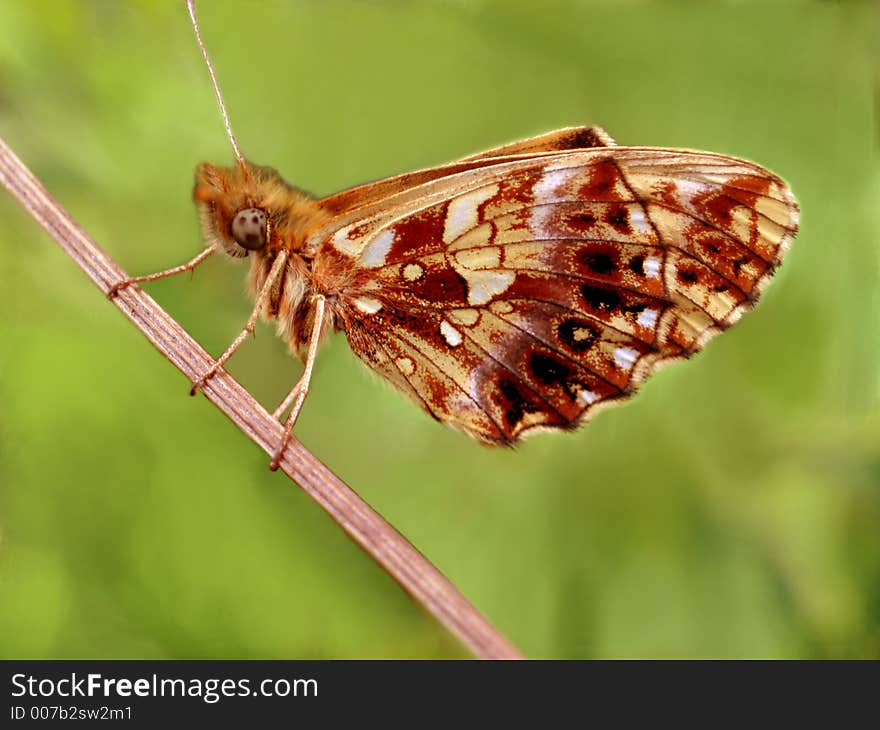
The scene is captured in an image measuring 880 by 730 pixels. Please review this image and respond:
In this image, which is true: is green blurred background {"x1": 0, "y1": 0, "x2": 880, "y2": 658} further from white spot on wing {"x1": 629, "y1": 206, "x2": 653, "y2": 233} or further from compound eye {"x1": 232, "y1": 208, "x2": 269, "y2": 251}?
white spot on wing {"x1": 629, "y1": 206, "x2": 653, "y2": 233}

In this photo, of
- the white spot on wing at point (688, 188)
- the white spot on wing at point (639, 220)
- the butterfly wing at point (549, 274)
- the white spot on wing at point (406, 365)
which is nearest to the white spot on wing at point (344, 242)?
the butterfly wing at point (549, 274)

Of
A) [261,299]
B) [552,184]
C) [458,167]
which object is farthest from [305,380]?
[552,184]

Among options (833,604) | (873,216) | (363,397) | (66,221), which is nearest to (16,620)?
(66,221)

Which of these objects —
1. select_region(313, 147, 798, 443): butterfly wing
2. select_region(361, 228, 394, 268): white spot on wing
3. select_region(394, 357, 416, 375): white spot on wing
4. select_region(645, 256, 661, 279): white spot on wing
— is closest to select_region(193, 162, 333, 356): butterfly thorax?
select_region(313, 147, 798, 443): butterfly wing

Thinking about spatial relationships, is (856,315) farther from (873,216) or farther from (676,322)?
(676,322)

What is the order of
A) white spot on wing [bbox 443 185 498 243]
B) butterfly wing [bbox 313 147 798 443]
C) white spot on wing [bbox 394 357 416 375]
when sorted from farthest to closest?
white spot on wing [bbox 394 357 416 375] → white spot on wing [bbox 443 185 498 243] → butterfly wing [bbox 313 147 798 443]

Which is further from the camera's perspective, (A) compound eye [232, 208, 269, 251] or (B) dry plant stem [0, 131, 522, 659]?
(A) compound eye [232, 208, 269, 251]

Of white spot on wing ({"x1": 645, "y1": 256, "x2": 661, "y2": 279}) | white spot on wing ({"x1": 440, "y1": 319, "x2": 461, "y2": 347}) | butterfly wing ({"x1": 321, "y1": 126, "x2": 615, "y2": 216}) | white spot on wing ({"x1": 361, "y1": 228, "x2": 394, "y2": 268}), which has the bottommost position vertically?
white spot on wing ({"x1": 440, "y1": 319, "x2": 461, "y2": 347})
